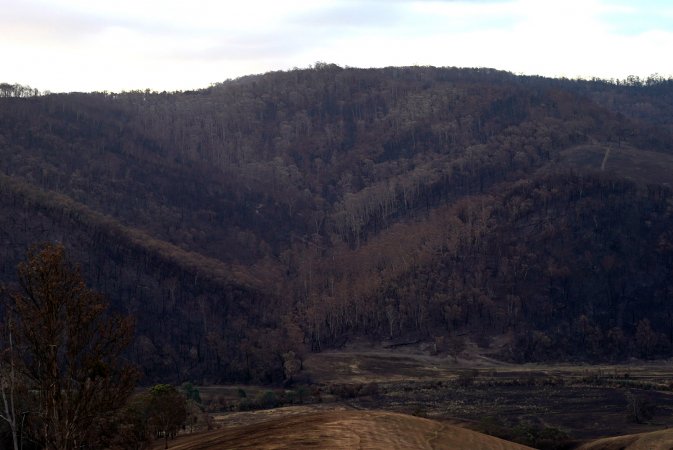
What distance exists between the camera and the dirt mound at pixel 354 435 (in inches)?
781

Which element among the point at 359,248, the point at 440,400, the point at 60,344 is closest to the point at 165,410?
the point at 60,344

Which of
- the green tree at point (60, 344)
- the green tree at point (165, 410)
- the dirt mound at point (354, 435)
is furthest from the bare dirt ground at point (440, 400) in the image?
the green tree at point (60, 344)

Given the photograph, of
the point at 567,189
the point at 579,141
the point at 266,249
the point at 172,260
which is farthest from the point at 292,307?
the point at 579,141

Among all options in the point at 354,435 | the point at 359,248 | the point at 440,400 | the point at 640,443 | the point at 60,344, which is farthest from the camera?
the point at 359,248

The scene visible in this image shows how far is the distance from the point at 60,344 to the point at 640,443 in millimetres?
23397

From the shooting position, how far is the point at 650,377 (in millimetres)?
93125

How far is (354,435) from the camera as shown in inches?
809

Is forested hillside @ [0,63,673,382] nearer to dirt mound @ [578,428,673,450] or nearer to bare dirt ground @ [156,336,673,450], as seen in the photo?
bare dirt ground @ [156,336,673,450]

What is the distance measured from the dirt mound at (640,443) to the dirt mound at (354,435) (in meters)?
10.2

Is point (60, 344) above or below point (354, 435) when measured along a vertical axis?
above

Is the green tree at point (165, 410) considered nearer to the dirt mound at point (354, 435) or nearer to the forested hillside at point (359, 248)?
the dirt mound at point (354, 435)

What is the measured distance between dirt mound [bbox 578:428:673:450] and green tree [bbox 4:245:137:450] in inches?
848

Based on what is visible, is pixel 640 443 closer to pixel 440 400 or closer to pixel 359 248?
pixel 440 400

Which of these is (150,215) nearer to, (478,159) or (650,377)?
(478,159)
